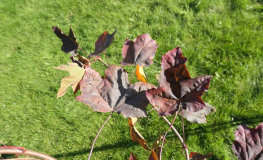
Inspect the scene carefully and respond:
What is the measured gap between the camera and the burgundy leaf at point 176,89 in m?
0.65

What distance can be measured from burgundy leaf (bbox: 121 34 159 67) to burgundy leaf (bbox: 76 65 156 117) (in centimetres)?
10

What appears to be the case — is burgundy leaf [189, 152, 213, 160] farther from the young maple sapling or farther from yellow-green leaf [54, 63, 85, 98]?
yellow-green leaf [54, 63, 85, 98]

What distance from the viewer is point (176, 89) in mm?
707

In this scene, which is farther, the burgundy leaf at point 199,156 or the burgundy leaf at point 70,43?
the burgundy leaf at point 70,43

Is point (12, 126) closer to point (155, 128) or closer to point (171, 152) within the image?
point (155, 128)

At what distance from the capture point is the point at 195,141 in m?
2.16

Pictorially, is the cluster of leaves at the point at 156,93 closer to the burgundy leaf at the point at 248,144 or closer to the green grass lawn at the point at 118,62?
the burgundy leaf at the point at 248,144

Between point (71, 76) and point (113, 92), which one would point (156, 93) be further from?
point (71, 76)

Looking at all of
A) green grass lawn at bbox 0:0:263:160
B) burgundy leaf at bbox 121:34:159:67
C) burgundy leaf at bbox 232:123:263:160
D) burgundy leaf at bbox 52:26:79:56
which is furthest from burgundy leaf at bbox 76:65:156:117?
green grass lawn at bbox 0:0:263:160

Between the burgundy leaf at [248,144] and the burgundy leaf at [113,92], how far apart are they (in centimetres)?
35

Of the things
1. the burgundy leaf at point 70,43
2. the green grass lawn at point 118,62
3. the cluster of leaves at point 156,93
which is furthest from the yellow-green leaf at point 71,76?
the green grass lawn at point 118,62

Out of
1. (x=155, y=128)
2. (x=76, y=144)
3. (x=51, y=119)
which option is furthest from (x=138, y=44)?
(x=51, y=119)

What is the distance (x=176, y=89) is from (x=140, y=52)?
0.24 metres

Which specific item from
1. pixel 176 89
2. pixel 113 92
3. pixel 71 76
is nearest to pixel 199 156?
pixel 176 89
